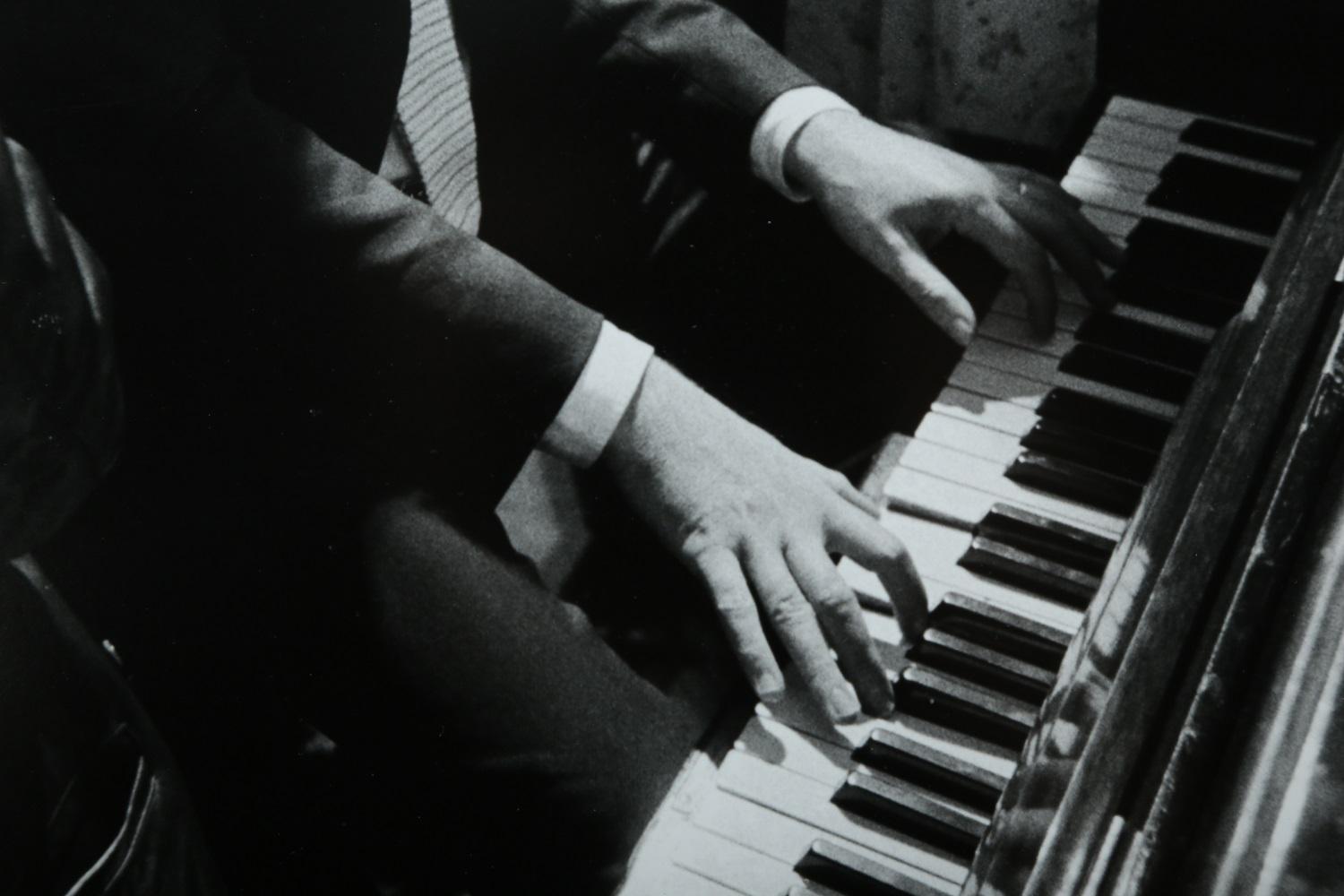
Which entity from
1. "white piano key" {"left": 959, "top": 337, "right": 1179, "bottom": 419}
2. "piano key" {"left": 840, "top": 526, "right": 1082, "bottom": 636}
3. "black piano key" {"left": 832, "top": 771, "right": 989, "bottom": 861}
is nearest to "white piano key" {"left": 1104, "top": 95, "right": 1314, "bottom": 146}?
"white piano key" {"left": 959, "top": 337, "right": 1179, "bottom": 419}

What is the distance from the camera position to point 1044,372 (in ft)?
3.27

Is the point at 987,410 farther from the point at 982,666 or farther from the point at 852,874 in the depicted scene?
the point at 852,874

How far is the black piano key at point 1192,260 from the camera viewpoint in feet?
3.40

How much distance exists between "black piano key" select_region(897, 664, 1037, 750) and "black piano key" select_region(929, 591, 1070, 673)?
3 cm

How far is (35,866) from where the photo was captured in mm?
717

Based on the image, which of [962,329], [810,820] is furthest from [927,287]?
[810,820]

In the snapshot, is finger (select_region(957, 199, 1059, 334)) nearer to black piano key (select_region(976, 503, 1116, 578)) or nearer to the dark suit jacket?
black piano key (select_region(976, 503, 1116, 578))

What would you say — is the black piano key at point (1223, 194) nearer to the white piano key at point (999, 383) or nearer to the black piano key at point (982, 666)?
the white piano key at point (999, 383)

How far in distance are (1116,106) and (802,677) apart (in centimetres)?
71

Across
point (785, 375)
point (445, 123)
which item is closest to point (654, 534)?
point (785, 375)

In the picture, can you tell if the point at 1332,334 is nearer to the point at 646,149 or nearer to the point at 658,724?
the point at 658,724

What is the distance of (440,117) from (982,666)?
0.88m

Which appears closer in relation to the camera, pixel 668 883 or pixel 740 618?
pixel 668 883

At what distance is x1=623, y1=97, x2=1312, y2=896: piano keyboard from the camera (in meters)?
0.73
